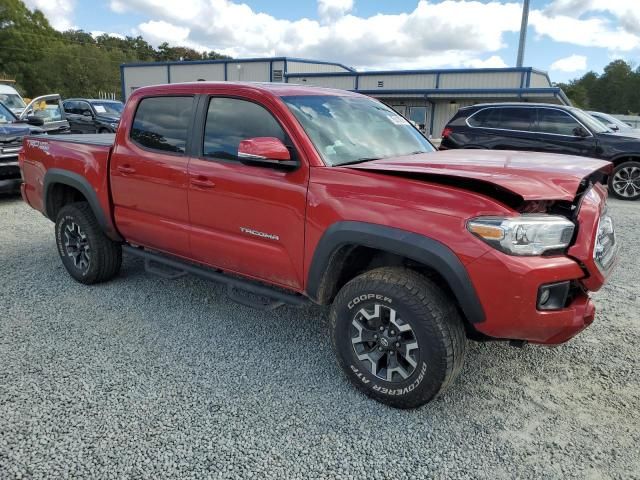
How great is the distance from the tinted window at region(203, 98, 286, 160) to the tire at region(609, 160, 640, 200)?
28.8ft

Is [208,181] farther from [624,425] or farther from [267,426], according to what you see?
[624,425]

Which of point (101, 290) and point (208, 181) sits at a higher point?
point (208, 181)

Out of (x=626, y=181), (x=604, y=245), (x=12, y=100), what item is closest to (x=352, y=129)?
(x=604, y=245)

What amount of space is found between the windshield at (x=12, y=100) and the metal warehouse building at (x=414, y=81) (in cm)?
1236

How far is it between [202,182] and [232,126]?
0.45 m

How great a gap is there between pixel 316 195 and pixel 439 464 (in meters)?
1.60

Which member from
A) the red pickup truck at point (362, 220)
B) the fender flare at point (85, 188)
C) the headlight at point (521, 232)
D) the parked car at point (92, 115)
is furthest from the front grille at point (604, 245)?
the parked car at point (92, 115)

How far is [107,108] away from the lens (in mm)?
16969

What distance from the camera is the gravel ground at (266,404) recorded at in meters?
2.46

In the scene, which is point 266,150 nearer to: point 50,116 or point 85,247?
point 85,247

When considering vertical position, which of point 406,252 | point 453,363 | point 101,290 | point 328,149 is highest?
point 328,149

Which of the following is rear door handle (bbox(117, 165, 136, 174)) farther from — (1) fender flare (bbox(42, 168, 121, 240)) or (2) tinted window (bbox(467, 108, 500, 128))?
(2) tinted window (bbox(467, 108, 500, 128))

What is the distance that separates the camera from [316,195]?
3018 mm

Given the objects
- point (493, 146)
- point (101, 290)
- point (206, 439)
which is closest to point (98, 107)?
point (493, 146)
